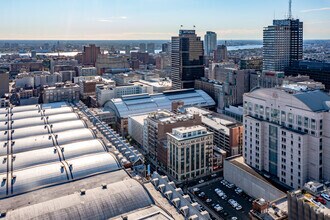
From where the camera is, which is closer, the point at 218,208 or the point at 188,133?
the point at 218,208

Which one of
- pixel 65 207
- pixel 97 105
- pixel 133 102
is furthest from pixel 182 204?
pixel 97 105

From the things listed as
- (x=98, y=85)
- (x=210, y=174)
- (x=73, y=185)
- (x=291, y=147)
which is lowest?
(x=210, y=174)

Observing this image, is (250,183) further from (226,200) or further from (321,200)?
(321,200)

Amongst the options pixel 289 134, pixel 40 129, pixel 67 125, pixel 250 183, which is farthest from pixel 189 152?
pixel 40 129

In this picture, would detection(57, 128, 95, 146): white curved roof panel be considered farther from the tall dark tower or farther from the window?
the tall dark tower

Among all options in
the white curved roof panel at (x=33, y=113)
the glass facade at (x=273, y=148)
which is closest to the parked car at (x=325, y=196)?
the glass facade at (x=273, y=148)

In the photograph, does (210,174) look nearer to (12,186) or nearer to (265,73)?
(12,186)

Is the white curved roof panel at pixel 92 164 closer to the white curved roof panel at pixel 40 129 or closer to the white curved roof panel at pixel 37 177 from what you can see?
the white curved roof panel at pixel 37 177
